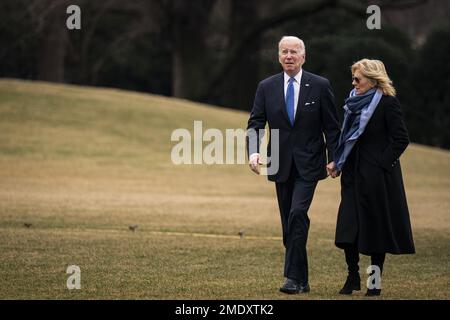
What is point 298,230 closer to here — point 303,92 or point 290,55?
point 303,92

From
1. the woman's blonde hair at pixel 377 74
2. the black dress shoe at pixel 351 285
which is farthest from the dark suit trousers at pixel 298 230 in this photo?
the woman's blonde hair at pixel 377 74

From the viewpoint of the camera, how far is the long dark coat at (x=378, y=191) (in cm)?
863

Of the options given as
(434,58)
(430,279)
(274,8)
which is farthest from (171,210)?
(274,8)

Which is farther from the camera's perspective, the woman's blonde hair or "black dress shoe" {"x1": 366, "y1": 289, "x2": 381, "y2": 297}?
the woman's blonde hair

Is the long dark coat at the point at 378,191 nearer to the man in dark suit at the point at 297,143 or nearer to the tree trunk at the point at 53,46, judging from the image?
the man in dark suit at the point at 297,143

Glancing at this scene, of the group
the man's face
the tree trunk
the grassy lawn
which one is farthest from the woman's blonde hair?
the tree trunk

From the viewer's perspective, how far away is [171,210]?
1784 centimetres

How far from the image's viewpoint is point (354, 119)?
345 inches

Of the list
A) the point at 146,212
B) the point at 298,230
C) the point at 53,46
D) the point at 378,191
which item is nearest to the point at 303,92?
the point at 378,191

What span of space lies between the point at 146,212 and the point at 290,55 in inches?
350

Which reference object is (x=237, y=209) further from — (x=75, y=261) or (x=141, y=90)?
(x=141, y=90)

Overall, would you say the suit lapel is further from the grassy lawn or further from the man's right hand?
the grassy lawn

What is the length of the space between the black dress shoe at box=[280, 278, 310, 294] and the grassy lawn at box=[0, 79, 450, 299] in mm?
104

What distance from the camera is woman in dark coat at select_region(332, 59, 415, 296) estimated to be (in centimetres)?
863
